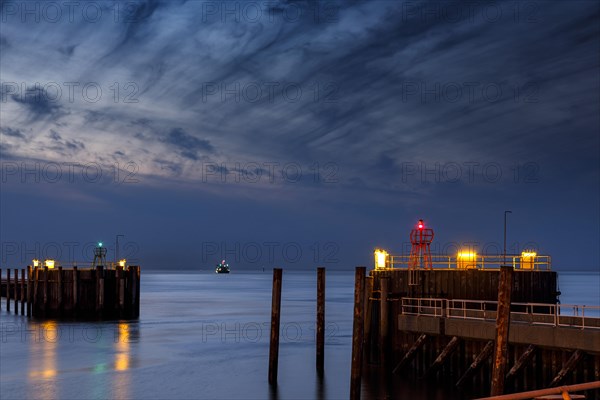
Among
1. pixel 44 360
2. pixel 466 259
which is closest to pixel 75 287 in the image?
pixel 44 360

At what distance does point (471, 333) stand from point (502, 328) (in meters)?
6.46

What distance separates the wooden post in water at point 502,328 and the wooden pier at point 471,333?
0.30ft

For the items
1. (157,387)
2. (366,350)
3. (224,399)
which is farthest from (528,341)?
(157,387)

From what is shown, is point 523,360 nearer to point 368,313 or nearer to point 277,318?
point 277,318

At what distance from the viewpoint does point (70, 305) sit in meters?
61.9

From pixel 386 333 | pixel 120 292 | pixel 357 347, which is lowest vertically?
pixel 120 292

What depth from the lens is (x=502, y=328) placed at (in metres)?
21.8

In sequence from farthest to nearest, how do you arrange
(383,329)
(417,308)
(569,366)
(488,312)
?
(417,308)
(383,329)
(488,312)
(569,366)

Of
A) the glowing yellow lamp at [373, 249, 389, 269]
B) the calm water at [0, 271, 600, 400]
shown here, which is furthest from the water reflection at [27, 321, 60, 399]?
the glowing yellow lamp at [373, 249, 389, 269]

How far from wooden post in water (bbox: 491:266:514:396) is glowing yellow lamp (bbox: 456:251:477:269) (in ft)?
55.8

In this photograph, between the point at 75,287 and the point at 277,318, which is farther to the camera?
the point at 75,287

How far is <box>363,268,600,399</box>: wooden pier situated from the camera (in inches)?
965

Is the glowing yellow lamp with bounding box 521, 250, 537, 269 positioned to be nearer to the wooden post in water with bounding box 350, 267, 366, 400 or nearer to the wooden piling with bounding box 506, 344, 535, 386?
the wooden piling with bounding box 506, 344, 535, 386

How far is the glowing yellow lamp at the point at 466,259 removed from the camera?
3878 cm
